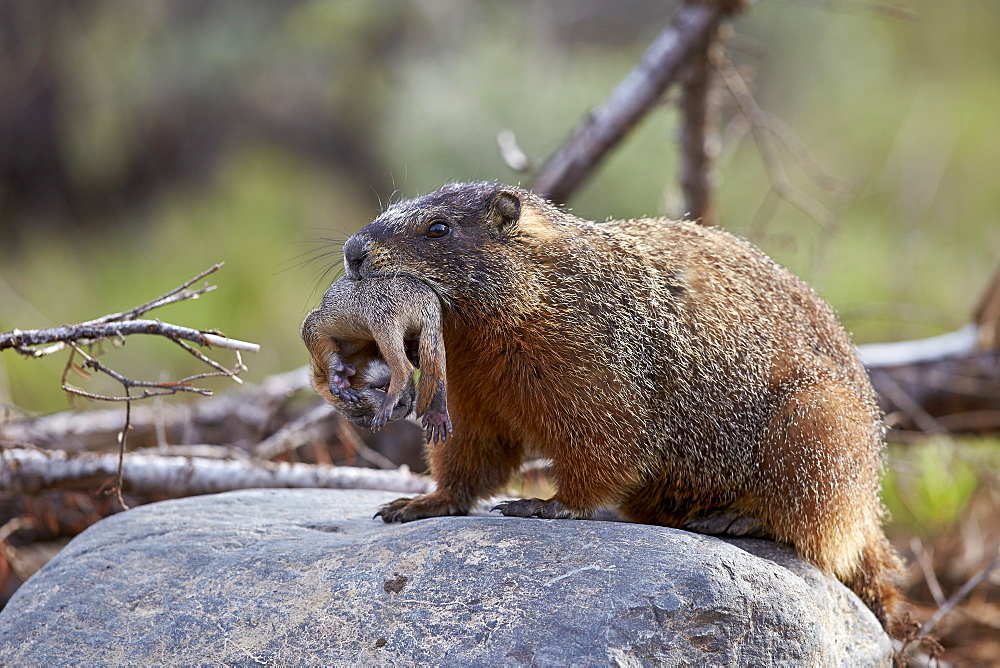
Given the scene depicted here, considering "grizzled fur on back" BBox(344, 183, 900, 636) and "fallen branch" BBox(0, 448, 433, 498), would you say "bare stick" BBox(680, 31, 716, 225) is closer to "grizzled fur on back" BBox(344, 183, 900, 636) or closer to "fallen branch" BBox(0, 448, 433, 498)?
"grizzled fur on back" BBox(344, 183, 900, 636)

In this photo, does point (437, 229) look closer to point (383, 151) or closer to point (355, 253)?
point (355, 253)

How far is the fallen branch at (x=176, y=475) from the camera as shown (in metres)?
5.84

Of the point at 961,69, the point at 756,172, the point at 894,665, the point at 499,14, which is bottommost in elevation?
the point at 894,665

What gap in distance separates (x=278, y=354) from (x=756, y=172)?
9.00 metres

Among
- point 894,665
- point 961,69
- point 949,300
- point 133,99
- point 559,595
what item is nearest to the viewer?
point 559,595

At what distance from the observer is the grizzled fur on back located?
4410 mm

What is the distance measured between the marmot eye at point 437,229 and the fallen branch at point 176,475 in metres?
2.21

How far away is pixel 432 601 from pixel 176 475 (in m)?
2.86

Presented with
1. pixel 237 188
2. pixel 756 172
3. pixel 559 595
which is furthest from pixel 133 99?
pixel 559 595

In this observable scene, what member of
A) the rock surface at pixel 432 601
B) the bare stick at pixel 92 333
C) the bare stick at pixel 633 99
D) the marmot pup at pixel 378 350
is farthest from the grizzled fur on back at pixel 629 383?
the bare stick at pixel 633 99

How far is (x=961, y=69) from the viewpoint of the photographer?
62.6ft

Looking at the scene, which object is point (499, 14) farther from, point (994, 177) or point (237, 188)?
point (994, 177)

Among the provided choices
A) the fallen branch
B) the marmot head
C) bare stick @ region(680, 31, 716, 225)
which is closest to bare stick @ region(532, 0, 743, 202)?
bare stick @ region(680, 31, 716, 225)

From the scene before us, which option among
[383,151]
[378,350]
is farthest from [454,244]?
[383,151]
